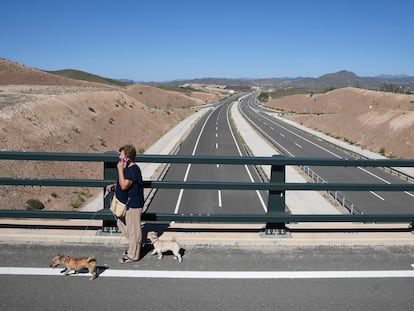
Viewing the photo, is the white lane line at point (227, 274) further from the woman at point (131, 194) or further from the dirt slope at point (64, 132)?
the dirt slope at point (64, 132)

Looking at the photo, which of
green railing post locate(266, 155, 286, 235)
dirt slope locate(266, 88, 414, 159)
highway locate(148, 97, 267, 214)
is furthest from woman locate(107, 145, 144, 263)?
dirt slope locate(266, 88, 414, 159)

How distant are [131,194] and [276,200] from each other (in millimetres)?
2056

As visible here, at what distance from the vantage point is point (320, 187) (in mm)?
5605

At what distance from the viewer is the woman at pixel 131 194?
15.8ft

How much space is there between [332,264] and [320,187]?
3.65ft

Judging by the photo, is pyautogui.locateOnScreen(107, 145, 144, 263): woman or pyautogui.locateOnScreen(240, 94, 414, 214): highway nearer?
pyautogui.locateOnScreen(107, 145, 144, 263): woman

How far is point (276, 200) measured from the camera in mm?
5711

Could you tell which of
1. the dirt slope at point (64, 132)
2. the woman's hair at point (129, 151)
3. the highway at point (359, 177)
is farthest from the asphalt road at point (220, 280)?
the highway at point (359, 177)

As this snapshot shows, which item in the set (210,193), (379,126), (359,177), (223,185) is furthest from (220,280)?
(379,126)

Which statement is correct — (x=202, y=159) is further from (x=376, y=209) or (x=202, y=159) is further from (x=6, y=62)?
(x=6, y=62)

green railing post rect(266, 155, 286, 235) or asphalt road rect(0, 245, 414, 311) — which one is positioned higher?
green railing post rect(266, 155, 286, 235)

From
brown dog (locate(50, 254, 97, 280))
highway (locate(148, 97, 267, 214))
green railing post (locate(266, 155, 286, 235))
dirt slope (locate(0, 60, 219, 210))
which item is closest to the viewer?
brown dog (locate(50, 254, 97, 280))

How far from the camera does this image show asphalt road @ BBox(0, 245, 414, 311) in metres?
4.00

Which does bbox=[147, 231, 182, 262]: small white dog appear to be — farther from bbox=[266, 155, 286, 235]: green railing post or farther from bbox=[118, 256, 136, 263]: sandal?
bbox=[266, 155, 286, 235]: green railing post
